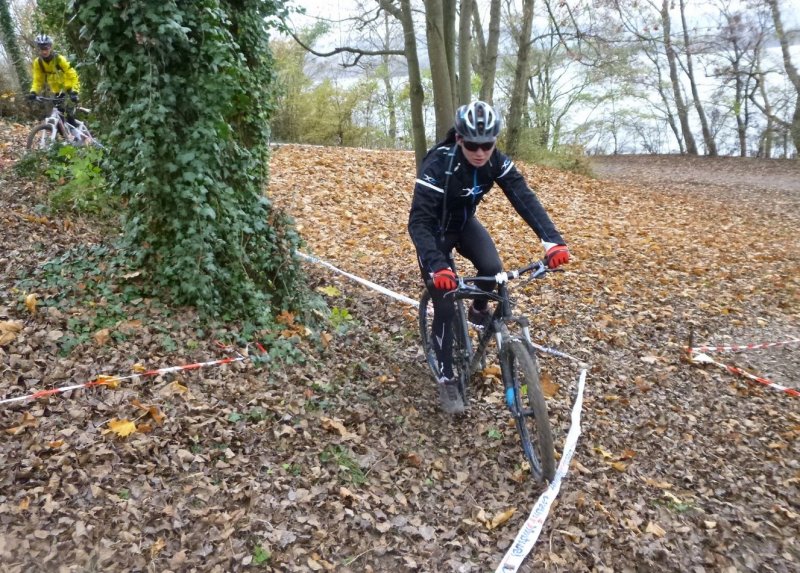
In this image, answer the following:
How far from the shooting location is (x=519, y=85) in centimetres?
1728

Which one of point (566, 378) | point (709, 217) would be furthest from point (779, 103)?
point (566, 378)

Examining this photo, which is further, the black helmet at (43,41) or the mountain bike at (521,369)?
the black helmet at (43,41)

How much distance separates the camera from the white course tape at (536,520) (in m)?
3.28

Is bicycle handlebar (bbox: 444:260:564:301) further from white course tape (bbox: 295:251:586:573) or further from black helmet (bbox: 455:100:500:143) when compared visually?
white course tape (bbox: 295:251:586:573)

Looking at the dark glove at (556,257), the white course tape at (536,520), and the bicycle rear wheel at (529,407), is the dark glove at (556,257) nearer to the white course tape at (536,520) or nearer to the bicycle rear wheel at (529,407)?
the bicycle rear wheel at (529,407)

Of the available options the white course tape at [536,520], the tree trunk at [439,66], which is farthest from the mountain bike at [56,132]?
the white course tape at [536,520]

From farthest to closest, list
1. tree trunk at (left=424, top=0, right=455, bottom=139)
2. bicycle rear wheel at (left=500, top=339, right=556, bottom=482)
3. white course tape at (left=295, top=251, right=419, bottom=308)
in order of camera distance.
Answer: tree trunk at (left=424, top=0, right=455, bottom=139) → white course tape at (left=295, top=251, right=419, bottom=308) → bicycle rear wheel at (left=500, top=339, right=556, bottom=482)

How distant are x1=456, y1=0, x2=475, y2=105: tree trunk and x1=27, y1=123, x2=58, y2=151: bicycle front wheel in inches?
297

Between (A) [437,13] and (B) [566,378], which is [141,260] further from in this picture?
(A) [437,13]

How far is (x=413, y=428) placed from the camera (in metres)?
4.54

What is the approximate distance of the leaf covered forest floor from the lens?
321 centimetres

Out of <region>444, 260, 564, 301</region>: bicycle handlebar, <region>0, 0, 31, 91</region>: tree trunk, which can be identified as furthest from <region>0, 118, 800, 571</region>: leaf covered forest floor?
<region>0, 0, 31, 91</region>: tree trunk

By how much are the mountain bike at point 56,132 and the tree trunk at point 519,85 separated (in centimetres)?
1192

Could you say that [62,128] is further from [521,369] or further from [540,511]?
[540,511]
